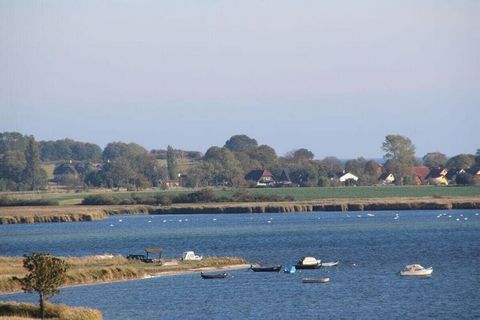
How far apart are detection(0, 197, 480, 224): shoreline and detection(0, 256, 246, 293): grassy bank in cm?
8160

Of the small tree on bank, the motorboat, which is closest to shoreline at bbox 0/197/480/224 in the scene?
the motorboat

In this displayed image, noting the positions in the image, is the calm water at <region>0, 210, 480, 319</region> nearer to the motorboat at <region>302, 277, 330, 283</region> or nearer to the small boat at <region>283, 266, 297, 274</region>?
the motorboat at <region>302, 277, 330, 283</region>

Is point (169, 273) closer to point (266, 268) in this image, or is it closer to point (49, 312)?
point (266, 268)

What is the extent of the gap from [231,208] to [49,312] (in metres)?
123

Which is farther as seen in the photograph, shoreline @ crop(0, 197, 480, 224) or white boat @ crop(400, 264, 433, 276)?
shoreline @ crop(0, 197, 480, 224)

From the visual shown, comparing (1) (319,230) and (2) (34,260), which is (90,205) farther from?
(2) (34,260)

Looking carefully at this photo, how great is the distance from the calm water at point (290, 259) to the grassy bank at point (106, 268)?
153 centimetres

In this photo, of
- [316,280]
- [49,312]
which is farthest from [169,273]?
[49,312]

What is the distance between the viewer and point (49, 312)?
186ft

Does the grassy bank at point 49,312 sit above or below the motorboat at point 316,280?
above

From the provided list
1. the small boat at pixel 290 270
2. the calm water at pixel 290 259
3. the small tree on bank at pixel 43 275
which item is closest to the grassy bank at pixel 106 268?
the calm water at pixel 290 259

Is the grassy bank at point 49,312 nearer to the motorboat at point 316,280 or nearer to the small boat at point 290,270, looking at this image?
the motorboat at point 316,280

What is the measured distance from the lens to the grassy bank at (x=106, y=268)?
246 ft

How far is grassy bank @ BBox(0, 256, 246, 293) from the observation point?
75.1 metres
